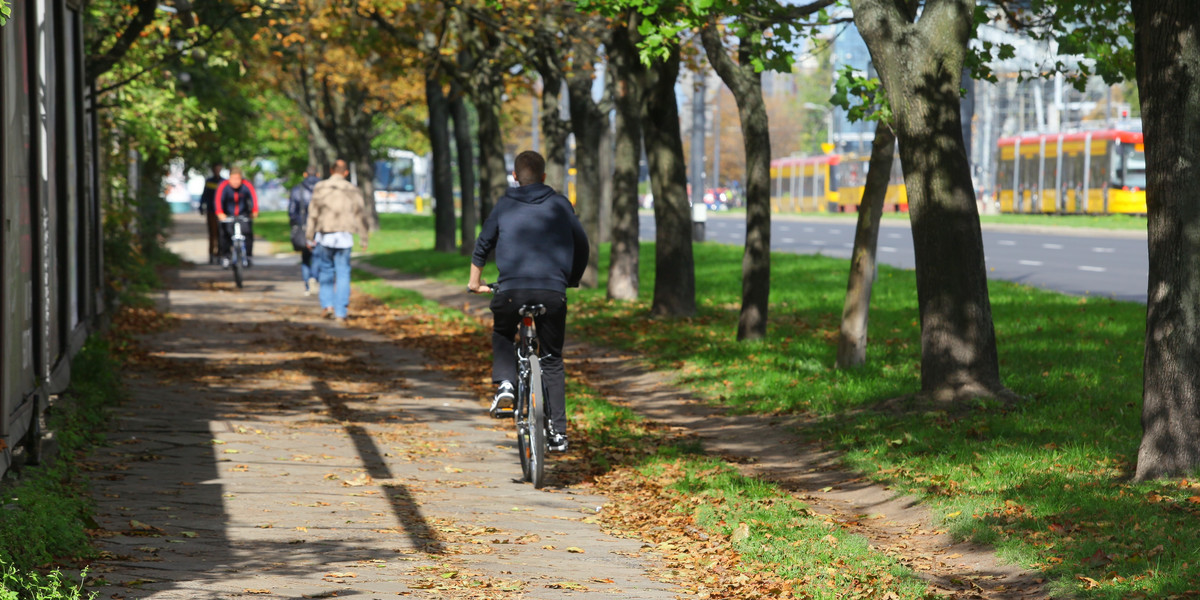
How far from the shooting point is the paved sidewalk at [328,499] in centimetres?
602

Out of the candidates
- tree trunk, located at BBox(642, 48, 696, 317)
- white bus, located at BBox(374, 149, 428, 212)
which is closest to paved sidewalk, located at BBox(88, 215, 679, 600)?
tree trunk, located at BBox(642, 48, 696, 317)

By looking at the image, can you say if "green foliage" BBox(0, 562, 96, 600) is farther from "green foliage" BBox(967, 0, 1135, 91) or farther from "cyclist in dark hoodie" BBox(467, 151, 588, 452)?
"green foliage" BBox(967, 0, 1135, 91)

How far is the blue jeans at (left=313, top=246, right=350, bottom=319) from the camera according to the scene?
17875 mm

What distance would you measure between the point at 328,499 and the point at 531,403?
125 centimetres

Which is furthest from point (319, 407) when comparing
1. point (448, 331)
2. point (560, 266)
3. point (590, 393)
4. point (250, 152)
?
point (250, 152)

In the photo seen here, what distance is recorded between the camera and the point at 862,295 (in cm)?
1205

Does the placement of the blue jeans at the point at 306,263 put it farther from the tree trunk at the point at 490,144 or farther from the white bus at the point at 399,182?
the white bus at the point at 399,182

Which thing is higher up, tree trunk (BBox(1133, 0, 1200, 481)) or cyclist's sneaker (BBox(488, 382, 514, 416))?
tree trunk (BBox(1133, 0, 1200, 481))

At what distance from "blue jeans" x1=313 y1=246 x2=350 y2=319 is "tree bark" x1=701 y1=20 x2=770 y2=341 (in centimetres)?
543

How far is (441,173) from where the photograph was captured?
3528 cm

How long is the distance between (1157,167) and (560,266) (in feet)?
10.4

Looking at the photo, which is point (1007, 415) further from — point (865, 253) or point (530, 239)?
point (530, 239)

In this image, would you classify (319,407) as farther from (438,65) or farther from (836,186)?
(836,186)

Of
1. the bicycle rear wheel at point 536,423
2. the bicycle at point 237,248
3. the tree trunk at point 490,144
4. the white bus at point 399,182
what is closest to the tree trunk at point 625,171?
the bicycle at point 237,248
